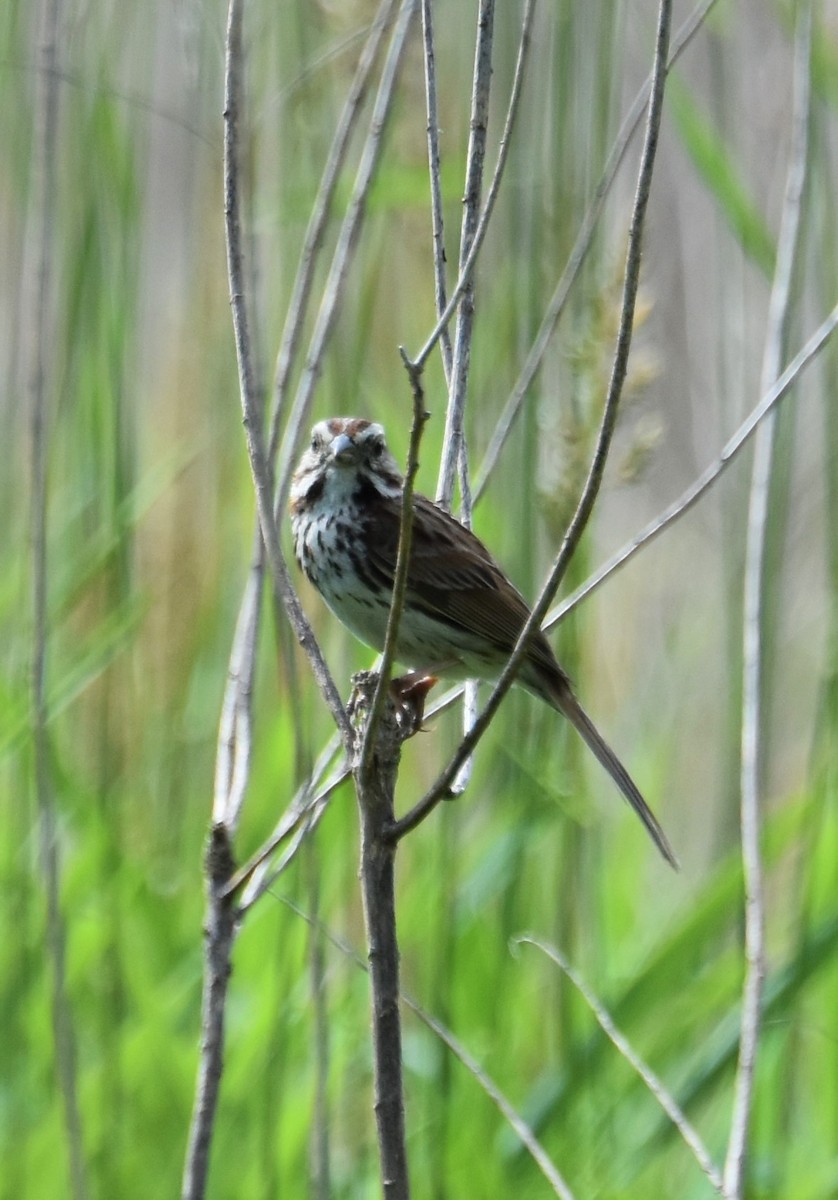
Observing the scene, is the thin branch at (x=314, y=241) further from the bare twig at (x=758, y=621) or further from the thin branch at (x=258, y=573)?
the bare twig at (x=758, y=621)

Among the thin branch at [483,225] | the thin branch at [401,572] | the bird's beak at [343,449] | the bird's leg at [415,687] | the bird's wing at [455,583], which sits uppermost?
the bird's beak at [343,449]

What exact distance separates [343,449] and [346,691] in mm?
491

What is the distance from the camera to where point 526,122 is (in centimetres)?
308

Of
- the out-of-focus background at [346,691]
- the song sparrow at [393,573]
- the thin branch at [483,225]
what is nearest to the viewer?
the thin branch at [483,225]

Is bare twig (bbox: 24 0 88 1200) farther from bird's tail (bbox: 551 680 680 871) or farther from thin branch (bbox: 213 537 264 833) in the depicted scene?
bird's tail (bbox: 551 680 680 871)

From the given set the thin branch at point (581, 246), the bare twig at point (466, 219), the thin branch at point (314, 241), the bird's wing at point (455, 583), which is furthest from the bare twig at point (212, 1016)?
the bird's wing at point (455, 583)

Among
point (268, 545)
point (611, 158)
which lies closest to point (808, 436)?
point (611, 158)

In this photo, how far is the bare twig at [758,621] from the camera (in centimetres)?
210

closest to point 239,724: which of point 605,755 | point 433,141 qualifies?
point 433,141

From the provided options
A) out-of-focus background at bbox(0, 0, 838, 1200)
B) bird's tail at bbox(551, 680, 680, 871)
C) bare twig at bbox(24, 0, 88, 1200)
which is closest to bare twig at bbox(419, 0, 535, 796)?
out-of-focus background at bbox(0, 0, 838, 1200)

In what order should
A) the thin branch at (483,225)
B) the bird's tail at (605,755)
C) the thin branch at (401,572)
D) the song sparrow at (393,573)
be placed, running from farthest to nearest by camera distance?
the song sparrow at (393,573) → the bird's tail at (605,755) → the thin branch at (483,225) → the thin branch at (401,572)

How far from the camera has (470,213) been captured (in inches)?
86.3

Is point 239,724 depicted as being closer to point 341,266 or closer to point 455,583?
Result: point 341,266

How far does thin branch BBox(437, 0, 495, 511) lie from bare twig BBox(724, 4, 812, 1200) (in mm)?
501
